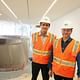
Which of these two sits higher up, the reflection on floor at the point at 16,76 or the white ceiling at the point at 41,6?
the white ceiling at the point at 41,6

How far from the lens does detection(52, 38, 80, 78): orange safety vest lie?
2.65 m

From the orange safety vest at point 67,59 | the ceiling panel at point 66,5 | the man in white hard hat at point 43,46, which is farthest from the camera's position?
the ceiling panel at point 66,5

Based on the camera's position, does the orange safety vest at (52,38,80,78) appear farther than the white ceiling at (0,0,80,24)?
No

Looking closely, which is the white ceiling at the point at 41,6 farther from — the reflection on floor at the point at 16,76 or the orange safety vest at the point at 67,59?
the orange safety vest at the point at 67,59

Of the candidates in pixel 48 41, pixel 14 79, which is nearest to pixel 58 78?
pixel 48 41

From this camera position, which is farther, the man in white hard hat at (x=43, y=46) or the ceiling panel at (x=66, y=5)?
the ceiling panel at (x=66, y=5)

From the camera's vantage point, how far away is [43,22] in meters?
3.04

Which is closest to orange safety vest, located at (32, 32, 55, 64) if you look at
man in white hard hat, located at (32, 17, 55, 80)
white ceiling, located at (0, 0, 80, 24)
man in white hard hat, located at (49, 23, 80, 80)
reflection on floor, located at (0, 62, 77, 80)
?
man in white hard hat, located at (32, 17, 55, 80)

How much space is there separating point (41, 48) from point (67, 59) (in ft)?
1.90

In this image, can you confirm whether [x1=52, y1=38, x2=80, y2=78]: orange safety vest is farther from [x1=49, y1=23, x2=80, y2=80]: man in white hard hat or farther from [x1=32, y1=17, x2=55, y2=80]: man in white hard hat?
[x1=32, y1=17, x2=55, y2=80]: man in white hard hat

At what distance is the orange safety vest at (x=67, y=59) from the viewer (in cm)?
265

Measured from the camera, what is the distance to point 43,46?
310 cm

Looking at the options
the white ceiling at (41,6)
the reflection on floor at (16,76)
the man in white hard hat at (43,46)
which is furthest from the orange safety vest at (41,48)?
the white ceiling at (41,6)

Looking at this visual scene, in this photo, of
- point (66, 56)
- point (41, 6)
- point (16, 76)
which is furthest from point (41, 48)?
point (41, 6)
